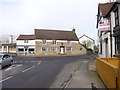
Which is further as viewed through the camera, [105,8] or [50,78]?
[105,8]

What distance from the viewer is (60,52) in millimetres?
56969

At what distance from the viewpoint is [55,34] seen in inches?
2345

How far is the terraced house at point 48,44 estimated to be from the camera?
5444 centimetres

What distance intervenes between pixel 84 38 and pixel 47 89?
8129 centimetres

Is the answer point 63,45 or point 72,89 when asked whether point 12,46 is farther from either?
point 72,89

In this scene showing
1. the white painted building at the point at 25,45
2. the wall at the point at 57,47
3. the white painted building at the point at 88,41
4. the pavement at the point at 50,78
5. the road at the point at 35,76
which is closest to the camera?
the pavement at the point at 50,78

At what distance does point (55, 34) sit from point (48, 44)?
5.79 m

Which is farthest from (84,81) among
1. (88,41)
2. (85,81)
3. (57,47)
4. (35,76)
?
(88,41)

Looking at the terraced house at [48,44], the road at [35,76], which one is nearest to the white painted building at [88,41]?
the terraced house at [48,44]

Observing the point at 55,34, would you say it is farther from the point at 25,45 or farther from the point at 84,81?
the point at 84,81

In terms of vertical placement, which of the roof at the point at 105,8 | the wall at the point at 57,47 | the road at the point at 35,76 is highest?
the roof at the point at 105,8

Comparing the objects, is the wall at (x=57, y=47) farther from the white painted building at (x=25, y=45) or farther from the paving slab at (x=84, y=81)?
the paving slab at (x=84, y=81)

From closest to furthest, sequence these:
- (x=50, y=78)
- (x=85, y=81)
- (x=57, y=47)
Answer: (x=85, y=81) → (x=50, y=78) → (x=57, y=47)

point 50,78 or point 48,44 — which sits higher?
point 48,44
